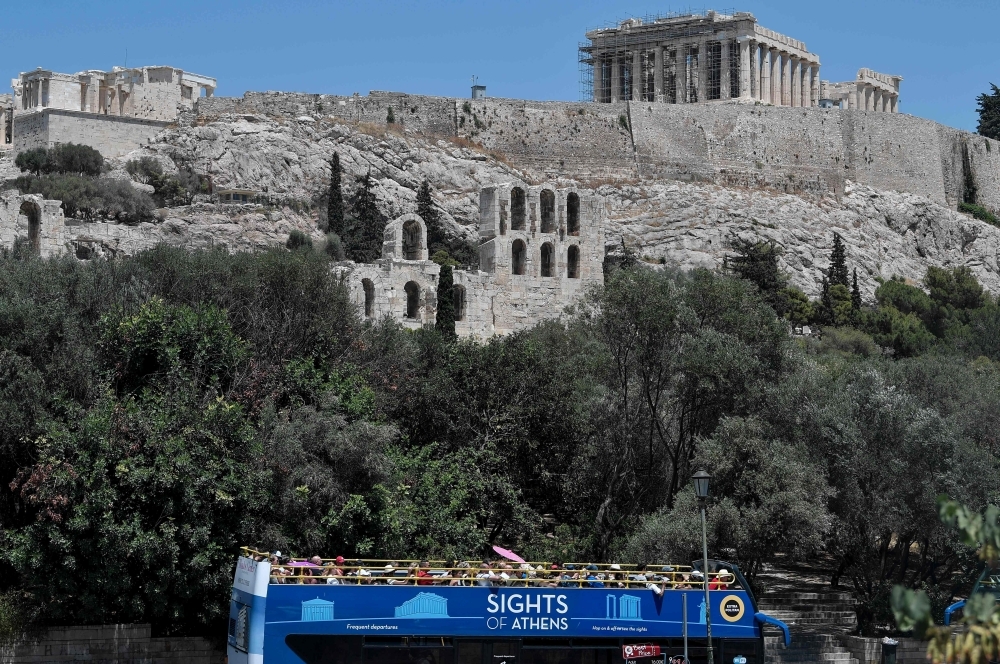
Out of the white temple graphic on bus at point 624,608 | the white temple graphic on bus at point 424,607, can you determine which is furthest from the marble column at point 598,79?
the white temple graphic on bus at point 424,607

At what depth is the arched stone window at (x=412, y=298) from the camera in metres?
59.5

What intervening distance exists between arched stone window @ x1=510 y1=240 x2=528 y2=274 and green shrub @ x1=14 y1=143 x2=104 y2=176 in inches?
1026

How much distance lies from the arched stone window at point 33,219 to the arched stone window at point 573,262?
2236 cm

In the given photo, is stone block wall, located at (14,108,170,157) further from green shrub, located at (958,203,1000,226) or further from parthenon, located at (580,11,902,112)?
green shrub, located at (958,203,1000,226)

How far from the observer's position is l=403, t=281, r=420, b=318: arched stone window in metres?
59.5

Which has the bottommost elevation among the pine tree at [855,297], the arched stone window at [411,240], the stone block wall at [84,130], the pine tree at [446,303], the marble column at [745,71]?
the pine tree at [446,303]

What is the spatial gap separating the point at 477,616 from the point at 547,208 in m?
41.9

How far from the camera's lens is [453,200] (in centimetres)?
7962

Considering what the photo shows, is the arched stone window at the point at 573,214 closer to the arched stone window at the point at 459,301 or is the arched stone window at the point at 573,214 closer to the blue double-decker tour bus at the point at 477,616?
the arched stone window at the point at 459,301

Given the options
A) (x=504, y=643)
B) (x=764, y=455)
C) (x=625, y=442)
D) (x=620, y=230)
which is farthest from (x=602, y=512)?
(x=620, y=230)

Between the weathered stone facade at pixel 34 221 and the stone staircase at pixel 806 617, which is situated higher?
the weathered stone facade at pixel 34 221

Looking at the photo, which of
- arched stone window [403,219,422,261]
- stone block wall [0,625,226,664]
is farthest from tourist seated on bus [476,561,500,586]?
arched stone window [403,219,422,261]

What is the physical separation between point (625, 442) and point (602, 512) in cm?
201

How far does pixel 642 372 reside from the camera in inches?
1412
